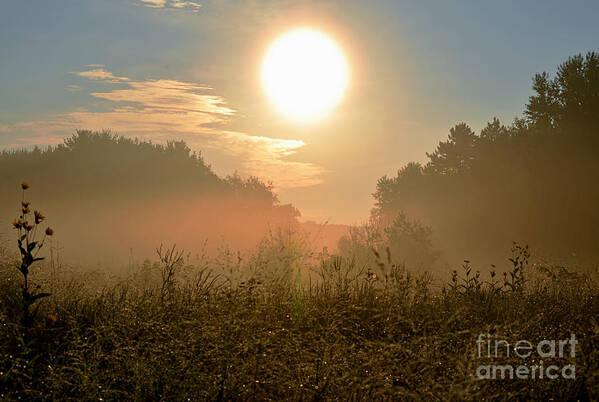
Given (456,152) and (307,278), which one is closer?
(307,278)

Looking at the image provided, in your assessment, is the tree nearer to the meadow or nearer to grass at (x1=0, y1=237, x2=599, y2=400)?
the meadow

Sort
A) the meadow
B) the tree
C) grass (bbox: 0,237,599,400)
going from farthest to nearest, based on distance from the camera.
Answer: the tree < the meadow < grass (bbox: 0,237,599,400)

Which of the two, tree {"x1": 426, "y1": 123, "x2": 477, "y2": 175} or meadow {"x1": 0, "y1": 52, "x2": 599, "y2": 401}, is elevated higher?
tree {"x1": 426, "y1": 123, "x2": 477, "y2": 175}

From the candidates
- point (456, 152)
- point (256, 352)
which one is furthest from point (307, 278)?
point (456, 152)

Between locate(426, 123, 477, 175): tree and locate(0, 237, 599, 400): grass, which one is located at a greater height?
locate(426, 123, 477, 175): tree

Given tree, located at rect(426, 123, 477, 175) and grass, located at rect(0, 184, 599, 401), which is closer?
grass, located at rect(0, 184, 599, 401)

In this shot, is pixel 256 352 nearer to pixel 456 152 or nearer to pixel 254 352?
pixel 254 352

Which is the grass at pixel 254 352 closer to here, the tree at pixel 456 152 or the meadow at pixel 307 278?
the meadow at pixel 307 278

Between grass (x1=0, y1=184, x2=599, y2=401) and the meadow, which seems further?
the meadow

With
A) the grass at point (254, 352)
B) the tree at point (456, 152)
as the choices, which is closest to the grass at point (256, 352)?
the grass at point (254, 352)

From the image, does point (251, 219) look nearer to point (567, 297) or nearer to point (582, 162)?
point (582, 162)

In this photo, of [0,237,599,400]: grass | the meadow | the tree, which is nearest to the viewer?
[0,237,599,400]: grass

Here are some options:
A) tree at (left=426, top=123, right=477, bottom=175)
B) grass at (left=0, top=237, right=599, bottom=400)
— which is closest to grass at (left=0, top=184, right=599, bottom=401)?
grass at (left=0, top=237, right=599, bottom=400)

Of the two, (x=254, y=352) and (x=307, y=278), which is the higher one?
(x=254, y=352)
